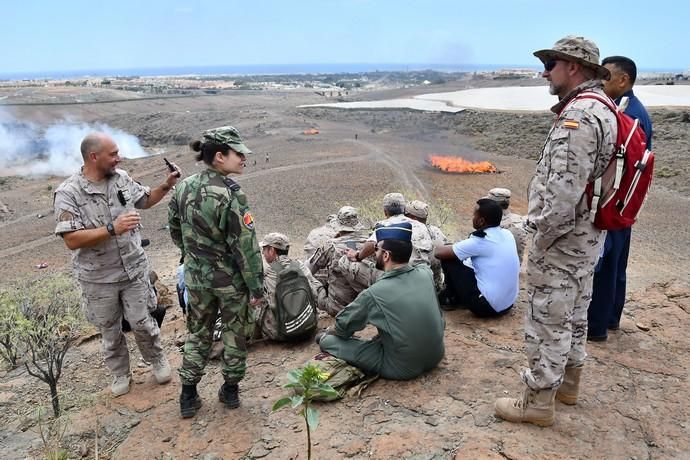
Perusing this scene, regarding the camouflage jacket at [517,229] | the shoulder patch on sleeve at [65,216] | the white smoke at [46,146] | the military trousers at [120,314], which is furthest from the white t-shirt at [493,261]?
the white smoke at [46,146]

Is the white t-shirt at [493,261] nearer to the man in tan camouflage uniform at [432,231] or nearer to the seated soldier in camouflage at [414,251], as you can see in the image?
the seated soldier in camouflage at [414,251]

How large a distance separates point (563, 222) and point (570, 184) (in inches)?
7.9

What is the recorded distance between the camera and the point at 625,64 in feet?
13.3

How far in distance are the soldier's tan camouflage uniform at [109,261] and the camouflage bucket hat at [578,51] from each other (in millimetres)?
3053

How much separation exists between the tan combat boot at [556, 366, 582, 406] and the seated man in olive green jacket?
2.71 ft

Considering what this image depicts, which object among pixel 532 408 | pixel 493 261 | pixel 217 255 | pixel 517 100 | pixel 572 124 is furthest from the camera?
pixel 517 100

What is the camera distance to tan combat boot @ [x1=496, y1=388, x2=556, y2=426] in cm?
303

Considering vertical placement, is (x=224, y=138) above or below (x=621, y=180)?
above

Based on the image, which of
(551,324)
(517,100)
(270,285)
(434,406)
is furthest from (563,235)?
(517,100)

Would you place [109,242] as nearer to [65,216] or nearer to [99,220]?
[99,220]

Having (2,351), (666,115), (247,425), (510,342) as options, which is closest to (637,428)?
(510,342)

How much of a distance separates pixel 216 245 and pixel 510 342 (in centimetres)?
264

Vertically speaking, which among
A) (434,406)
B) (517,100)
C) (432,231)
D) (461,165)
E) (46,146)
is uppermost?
(517,100)

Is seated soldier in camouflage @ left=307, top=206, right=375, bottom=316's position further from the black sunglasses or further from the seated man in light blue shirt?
the black sunglasses
